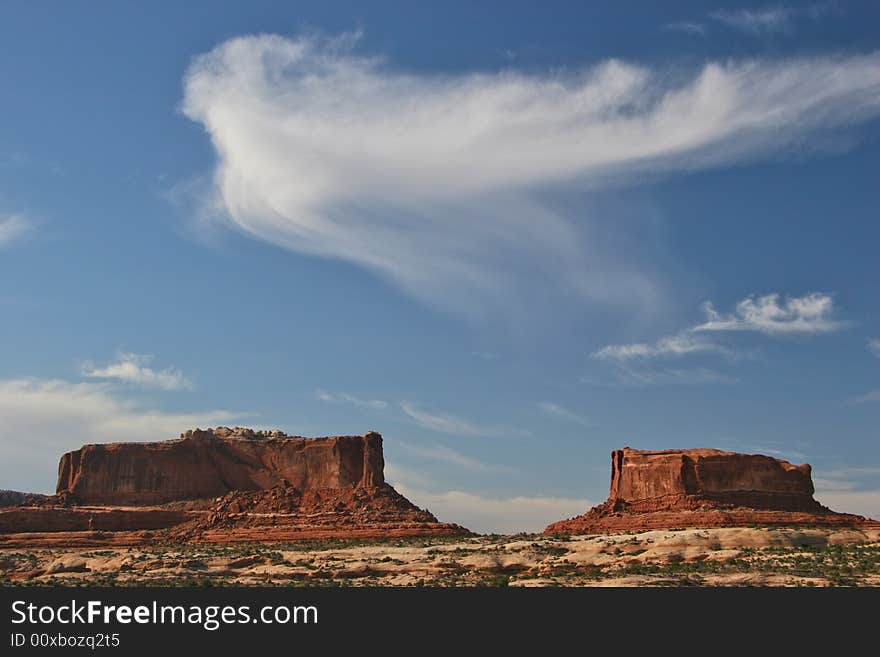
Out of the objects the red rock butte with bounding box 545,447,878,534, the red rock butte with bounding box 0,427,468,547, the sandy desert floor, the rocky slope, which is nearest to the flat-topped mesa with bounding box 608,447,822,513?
the red rock butte with bounding box 545,447,878,534

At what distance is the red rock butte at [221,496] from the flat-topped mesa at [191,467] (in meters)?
0.09

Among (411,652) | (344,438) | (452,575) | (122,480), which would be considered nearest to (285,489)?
(344,438)

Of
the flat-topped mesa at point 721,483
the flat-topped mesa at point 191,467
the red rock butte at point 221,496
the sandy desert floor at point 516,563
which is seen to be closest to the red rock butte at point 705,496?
the flat-topped mesa at point 721,483

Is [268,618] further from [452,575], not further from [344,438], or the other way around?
[344,438]

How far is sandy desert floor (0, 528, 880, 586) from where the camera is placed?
190ft

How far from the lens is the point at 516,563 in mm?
66000

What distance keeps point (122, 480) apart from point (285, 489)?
17209mm

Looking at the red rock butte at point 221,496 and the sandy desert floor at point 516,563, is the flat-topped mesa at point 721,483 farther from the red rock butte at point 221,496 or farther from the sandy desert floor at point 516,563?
the red rock butte at point 221,496

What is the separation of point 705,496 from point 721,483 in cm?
219

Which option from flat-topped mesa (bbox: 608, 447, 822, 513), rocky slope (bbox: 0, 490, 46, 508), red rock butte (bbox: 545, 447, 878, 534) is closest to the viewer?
red rock butte (bbox: 545, 447, 878, 534)

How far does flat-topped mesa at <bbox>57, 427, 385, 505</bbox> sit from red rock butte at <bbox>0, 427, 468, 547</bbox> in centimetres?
9

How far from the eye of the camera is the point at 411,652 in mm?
38062

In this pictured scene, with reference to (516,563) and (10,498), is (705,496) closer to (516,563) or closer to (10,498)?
(516,563)

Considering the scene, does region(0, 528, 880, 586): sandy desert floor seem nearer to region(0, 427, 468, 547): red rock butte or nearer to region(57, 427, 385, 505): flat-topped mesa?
region(0, 427, 468, 547): red rock butte
